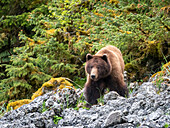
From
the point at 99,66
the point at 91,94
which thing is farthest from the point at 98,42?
the point at 91,94

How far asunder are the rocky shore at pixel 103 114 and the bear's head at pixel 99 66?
1.16 meters

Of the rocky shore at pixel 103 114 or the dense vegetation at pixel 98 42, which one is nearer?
the rocky shore at pixel 103 114

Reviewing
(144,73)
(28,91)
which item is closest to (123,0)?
(144,73)

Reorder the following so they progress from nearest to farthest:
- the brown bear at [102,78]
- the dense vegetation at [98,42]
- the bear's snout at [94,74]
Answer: the bear's snout at [94,74] < the brown bear at [102,78] < the dense vegetation at [98,42]

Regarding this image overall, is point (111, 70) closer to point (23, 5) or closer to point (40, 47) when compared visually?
point (40, 47)

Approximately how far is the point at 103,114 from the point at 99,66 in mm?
2246

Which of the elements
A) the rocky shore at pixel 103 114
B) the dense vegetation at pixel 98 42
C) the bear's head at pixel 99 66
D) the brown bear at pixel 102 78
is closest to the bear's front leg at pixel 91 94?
the brown bear at pixel 102 78

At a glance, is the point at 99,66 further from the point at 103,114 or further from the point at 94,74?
the point at 103,114

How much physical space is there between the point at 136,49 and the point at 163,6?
190 centimetres

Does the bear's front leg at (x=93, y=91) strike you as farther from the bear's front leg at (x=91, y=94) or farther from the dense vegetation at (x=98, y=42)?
the dense vegetation at (x=98, y=42)

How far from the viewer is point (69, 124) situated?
3.42m

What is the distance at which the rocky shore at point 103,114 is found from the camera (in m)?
2.78

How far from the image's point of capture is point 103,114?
3.46 m

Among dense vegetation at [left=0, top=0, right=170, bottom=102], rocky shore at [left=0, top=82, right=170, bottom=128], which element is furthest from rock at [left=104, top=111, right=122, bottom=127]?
dense vegetation at [left=0, top=0, right=170, bottom=102]
